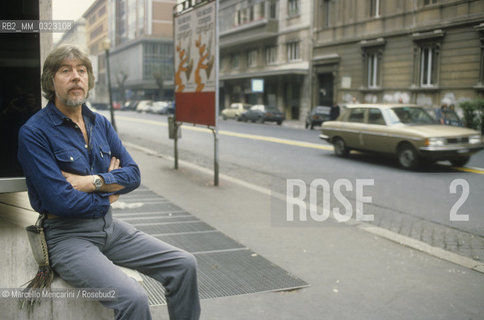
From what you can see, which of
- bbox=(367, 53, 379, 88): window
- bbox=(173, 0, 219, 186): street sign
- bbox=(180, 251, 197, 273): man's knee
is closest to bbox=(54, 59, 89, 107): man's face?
bbox=(180, 251, 197, 273): man's knee

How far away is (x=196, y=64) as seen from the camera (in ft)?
32.3

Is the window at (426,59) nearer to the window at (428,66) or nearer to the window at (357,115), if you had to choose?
the window at (428,66)

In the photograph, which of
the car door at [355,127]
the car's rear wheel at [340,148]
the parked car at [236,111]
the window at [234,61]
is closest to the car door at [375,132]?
the car door at [355,127]

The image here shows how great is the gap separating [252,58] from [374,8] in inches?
723

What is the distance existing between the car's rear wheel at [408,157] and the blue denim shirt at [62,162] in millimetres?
10090

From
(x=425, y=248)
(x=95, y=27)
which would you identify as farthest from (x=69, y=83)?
(x=95, y=27)

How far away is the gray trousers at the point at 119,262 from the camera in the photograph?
261 cm

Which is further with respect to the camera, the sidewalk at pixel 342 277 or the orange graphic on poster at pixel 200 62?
the orange graphic on poster at pixel 200 62

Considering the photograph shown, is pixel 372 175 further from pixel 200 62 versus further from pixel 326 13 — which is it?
pixel 326 13

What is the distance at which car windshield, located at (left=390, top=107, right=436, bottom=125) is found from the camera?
13164 millimetres

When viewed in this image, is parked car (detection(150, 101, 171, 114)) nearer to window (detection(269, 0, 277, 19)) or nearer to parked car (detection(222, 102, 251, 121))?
parked car (detection(222, 102, 251, 121))

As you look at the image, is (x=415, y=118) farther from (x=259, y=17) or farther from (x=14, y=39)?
(x=259, y=17)

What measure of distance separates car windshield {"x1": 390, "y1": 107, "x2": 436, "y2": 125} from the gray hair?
1132 centimetres

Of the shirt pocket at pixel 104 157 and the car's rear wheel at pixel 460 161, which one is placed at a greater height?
the shirt pocket at pixel 104 157
